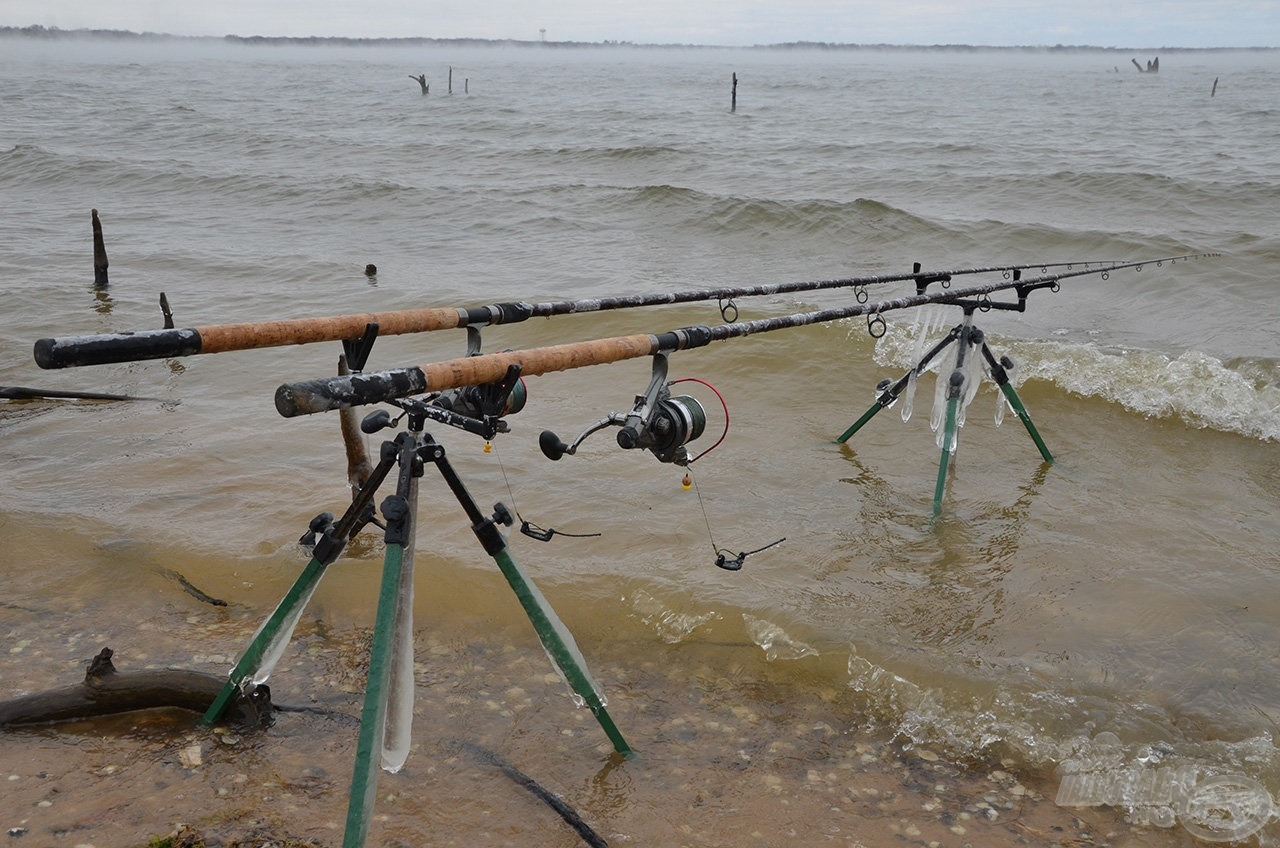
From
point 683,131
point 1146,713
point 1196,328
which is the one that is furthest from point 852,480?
point 683,131

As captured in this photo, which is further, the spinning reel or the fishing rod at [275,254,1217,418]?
the spinning reel

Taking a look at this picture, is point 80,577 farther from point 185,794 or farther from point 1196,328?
point 1196,328

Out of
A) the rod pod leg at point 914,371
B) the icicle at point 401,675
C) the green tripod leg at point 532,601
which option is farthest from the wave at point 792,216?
the icicle at point 401,675

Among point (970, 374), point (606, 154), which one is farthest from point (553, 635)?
point (606, 154)

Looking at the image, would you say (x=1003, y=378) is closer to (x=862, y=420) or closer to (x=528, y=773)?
(x=862, y=420)

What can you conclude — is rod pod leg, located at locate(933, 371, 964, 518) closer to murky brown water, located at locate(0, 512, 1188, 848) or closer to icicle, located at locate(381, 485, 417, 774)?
murky brown water, located at locate(0, 512, 1188, 848)

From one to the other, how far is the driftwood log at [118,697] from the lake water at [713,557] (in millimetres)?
83

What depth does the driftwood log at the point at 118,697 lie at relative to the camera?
3.89 m

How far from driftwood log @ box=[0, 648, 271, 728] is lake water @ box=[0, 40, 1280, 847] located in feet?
0.27

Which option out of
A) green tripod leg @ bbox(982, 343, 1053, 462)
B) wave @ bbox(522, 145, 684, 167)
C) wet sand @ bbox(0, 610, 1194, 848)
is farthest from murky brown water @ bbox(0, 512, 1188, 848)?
wave @ bbox(522, 145, 684, 167)

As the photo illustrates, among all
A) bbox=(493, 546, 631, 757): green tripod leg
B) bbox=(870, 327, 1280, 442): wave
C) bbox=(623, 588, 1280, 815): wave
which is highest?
bbox=(493, 546, 631, 757): green tripod leg

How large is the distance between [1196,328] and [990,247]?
5028 mm

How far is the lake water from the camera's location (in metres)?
3.82

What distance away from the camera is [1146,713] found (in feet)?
14.8
